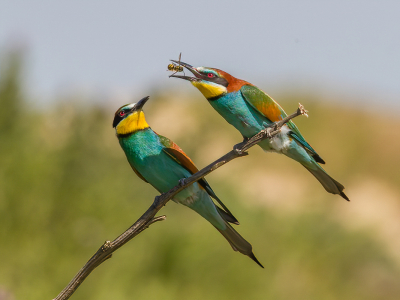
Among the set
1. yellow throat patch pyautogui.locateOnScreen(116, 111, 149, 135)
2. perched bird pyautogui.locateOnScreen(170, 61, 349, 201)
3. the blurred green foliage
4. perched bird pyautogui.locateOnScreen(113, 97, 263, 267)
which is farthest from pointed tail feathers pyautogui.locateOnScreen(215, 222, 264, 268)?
the blurred green foliage

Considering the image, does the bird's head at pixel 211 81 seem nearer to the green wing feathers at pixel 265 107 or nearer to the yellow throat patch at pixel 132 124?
the green wing feathers at pixel 265 107

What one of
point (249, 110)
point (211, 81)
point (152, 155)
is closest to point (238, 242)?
point (152, 155)

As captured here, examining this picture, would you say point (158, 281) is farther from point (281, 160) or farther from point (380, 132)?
point (380, 132)

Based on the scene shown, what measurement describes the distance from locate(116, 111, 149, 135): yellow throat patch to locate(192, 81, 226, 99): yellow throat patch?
0.36 m

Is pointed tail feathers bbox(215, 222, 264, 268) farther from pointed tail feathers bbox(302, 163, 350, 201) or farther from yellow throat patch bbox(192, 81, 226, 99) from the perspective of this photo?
yellow throat patch bbox(192, 81, 226, 99)

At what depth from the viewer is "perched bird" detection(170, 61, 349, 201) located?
2.92 metres

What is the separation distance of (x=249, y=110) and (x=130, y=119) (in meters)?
0.70

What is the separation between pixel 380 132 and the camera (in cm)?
1498

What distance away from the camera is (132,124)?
2850 mm

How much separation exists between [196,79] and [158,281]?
2832 mm

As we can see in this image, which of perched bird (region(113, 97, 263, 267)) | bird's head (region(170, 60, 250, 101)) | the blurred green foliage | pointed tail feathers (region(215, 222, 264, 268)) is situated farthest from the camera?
the blurred green foliage

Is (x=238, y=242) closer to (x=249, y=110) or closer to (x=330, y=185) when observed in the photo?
(x=330, y=185)

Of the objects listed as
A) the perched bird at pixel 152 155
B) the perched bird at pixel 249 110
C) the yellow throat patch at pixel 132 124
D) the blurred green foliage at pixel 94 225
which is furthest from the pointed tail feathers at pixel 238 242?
the blurred green foliage at pixel 94 225

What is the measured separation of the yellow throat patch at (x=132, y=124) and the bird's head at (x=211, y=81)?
0.34 m
